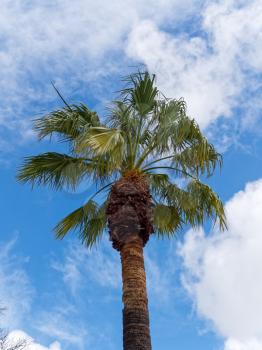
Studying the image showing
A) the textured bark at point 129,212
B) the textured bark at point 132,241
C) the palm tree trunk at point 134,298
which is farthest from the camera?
the textured bark at point 129,212

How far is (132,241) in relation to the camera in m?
12.6

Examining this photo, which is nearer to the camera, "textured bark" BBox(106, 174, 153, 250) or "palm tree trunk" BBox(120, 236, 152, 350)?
"palm tree trunk" BBox(120, 236, 152, 350)

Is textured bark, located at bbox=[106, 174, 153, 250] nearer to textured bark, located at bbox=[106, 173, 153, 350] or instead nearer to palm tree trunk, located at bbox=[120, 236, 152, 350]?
textured bark, located at bbox=[106, 173, 153, 350]

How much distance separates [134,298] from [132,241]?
4.32 ft

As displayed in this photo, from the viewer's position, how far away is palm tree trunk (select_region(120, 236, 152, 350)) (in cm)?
1130

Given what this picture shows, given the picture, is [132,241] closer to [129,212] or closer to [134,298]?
[129,212]

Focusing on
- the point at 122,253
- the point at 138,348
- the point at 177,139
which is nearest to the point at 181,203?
the point at 177,139

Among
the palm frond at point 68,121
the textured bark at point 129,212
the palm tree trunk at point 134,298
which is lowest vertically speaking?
the palm tree trunk at point 134,298

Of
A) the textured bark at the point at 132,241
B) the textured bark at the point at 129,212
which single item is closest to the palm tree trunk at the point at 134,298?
the textured bark at the point at 132,241

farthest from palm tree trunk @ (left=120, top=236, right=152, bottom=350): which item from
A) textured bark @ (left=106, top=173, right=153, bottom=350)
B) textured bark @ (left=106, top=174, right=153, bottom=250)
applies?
textured bark @ (left=106, top=174, right=153, bottom=250)

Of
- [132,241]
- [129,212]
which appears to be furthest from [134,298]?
[129,212]

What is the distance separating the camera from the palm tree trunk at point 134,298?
11297mm

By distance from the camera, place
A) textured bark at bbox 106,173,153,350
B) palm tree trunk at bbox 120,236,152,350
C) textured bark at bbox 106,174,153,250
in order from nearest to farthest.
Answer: palm tree trunk at bbox 120,236,152,350, textured bark at bbox 106,173,153,350, textured bark at bbox 106,174,153,250

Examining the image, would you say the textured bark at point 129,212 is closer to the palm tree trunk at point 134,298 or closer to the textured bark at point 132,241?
the textured bark at point 132,241
